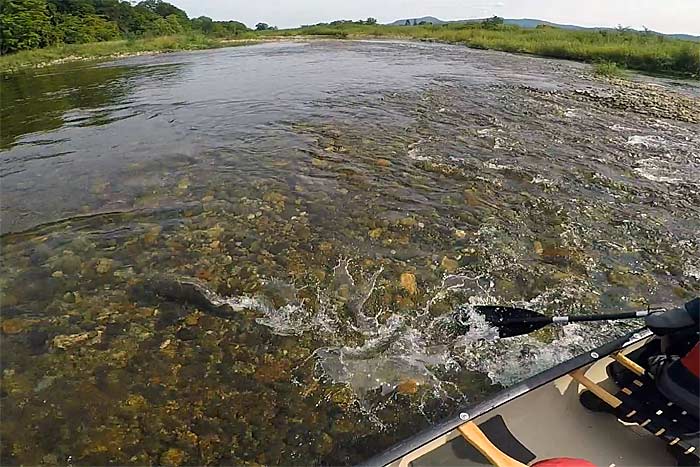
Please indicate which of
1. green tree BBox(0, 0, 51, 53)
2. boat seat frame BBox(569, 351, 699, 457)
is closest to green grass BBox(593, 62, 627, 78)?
boat seat frame BBox(569, 351, 699, 457)

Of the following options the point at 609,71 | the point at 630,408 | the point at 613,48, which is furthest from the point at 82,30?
the point at 630,408

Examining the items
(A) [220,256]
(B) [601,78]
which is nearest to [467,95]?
(B) [601,78]

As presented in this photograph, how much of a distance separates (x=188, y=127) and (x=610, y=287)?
38.7 ft

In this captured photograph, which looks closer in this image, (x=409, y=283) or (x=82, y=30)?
(x=409, y=283)

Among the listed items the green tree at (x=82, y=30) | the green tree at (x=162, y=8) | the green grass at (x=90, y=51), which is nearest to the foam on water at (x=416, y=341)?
the green grass at (x=90, y=51)

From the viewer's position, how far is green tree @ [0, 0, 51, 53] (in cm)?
4322

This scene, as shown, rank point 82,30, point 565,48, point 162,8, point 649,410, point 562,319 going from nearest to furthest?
point 649,410
point 562,319
point 565,48
point 82,30
point 162,8

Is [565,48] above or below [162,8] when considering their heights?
below

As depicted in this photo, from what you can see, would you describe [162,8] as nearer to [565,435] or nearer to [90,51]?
[90,51]

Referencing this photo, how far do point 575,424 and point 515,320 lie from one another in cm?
146

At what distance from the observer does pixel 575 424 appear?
3.92m

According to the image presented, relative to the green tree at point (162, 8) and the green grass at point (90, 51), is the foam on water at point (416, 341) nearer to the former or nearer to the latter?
the green grass at point (90, 51)

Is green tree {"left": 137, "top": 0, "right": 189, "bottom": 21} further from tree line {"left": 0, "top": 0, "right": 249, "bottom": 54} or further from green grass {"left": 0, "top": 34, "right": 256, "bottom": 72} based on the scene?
green grass {"left": 0, "top": 34, "right": 256, "bottom": 72}

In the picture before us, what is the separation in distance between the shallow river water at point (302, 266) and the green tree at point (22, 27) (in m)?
38.2
